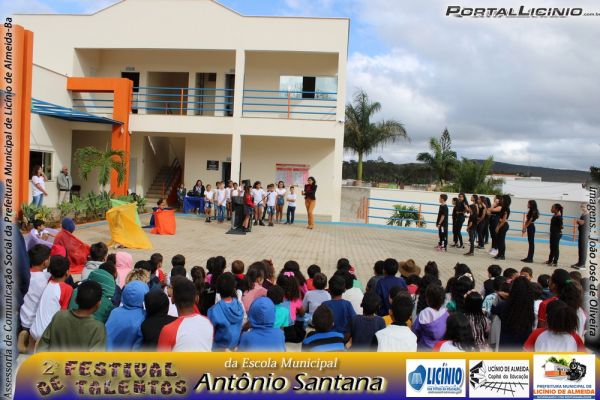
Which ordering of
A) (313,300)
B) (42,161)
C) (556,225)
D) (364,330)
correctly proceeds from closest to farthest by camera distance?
(364,330)
(313,300)
(556,225)
(42,161)

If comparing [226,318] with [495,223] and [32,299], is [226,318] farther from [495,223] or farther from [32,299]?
[495,223]

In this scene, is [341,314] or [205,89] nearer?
[341,314]

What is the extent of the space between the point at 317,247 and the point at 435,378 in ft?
28.2

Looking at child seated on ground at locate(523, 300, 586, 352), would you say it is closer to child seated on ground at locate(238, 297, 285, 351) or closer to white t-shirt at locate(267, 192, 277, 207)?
child seated on ground at locate(238, 297, 285, 351)

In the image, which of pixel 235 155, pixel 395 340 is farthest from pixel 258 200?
pixel 395 340

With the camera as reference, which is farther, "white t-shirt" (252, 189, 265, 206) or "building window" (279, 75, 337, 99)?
"building window" (279, 75, 337, 99)

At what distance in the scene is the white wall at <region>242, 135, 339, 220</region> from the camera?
64.5ft

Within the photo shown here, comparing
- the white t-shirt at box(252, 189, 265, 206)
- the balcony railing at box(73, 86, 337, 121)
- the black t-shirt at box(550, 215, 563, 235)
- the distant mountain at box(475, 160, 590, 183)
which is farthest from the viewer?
the distant mountain at box(475, 160, 590, 183)

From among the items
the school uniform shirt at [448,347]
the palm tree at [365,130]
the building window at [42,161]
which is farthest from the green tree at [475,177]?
the school uniform shirt at [448,347]

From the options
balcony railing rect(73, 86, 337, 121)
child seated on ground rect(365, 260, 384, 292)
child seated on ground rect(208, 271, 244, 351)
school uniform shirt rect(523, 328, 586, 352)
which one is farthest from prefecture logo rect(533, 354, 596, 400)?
balcony railing rect(73, 86, 337, 121)

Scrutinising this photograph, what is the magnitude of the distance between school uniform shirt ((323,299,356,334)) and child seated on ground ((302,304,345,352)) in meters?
0.63

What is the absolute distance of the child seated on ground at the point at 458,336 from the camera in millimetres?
3293

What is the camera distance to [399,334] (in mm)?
3412

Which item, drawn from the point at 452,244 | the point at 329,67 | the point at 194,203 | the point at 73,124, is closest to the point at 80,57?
the point at 73,124
